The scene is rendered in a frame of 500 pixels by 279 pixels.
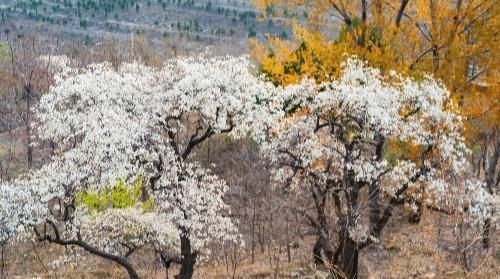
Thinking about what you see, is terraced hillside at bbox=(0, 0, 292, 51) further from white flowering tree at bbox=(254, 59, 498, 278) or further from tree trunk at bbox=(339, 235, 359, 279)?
tree trunk at bbox=(339, 235, 359, 279)

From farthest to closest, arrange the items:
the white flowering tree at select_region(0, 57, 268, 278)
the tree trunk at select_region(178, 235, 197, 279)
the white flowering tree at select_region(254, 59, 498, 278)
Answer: the tree trunk at select_region(178, 235, 197, 279)
the white flowering tree at select_region(0, 57, 268, 278)
the white flowering tree at select_region(254, 59, 498, 278)

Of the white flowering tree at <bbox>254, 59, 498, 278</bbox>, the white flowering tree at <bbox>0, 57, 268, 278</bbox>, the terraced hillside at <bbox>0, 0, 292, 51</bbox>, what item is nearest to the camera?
the white flowering tree at <bbox>254, 59, 498, 278</bbox>

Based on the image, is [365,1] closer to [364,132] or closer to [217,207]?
[364,132]

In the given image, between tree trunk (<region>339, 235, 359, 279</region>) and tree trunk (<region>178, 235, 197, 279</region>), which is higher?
tree trunk (<region>339, 235, 359, 279</region>)

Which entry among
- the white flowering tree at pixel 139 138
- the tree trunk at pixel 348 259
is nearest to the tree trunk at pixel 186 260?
the white flowering tree at pixel 139 138

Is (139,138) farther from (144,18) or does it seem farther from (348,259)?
(144,18)

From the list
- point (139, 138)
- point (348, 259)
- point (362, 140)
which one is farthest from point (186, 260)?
point (362, 140)

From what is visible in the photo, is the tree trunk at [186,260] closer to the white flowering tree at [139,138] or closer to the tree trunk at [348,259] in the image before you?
the white flowering tree at [139,138]

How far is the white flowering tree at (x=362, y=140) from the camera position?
39.5ft

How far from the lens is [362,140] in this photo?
12125 mm

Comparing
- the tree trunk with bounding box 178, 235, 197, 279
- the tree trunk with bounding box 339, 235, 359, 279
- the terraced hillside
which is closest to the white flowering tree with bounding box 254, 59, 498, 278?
the tree trunk with bounding box 339, 235, 359, 279

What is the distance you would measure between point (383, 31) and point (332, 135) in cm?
294

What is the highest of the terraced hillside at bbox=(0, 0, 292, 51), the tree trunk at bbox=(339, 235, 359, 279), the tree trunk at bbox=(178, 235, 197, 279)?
the terraced hillside at bbox=(0, 0, 292, 51)

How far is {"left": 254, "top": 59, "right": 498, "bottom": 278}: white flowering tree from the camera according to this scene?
1203 cm
